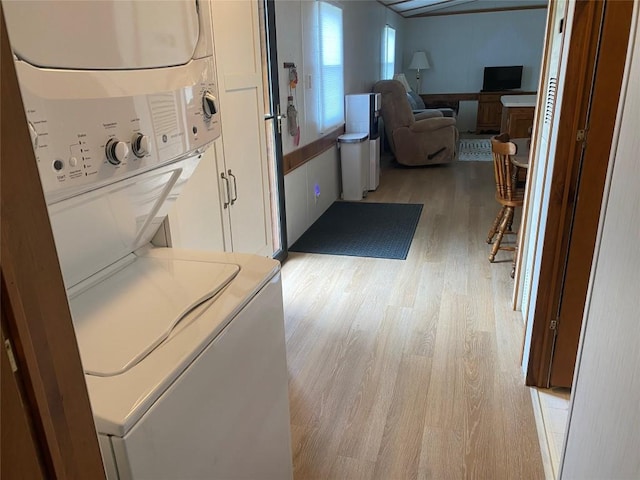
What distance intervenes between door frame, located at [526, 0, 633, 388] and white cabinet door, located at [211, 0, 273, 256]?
137 cm

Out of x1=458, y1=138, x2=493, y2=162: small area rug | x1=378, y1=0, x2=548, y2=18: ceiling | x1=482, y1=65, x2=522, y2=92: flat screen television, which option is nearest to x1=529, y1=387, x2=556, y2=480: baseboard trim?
x1=458, y1=138, x2=493, y2=162: small area rug

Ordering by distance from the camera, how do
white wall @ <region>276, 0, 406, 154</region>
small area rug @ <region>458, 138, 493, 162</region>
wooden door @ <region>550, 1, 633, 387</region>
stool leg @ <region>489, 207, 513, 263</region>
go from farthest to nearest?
small area rug @ <region>458, 138, 493, 162</region> < white wall @ <region>276, 0, 406, 154</region> < stool leg @ <region>489, 207, 513, 263</region> < wooden door @ <region>550, 1, 633, 387</region>

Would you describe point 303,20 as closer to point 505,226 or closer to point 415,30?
point 505,226

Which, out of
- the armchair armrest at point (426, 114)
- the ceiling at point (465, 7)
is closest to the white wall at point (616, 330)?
the armchair armrest at point (426, 114)

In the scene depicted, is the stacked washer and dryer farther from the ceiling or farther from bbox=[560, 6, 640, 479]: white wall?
the ceiling

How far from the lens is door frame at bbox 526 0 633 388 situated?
162 cm

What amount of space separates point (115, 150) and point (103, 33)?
21 cm

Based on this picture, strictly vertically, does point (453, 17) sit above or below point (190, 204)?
above

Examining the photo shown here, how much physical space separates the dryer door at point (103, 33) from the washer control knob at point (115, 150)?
135mm

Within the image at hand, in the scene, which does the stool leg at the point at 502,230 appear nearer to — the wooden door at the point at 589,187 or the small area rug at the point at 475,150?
the wooden door at the point at 589,187

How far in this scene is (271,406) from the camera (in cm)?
131

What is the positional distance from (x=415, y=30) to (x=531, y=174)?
808 centimetres

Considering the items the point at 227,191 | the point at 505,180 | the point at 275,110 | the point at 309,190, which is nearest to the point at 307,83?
the point at 275,110

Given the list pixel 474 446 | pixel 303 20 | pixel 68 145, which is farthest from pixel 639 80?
pixel 303 20
